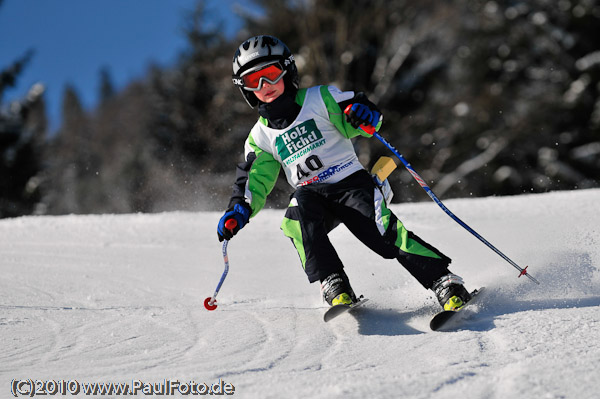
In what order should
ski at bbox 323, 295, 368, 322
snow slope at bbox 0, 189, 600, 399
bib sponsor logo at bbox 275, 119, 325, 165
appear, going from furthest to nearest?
bib sponsor logo at bbox 275, 119, 325, 165 < ski at bbox 323, 295, 368, 322 < snow slope at bbox 0, 189, 600, 399

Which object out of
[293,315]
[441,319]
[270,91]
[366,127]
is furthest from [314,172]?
[441,319]

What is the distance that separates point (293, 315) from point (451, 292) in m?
0.85

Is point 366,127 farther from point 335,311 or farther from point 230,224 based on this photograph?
point 335,311

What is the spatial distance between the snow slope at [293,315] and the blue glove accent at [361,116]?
101 cm

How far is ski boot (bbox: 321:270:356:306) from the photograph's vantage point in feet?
10.4

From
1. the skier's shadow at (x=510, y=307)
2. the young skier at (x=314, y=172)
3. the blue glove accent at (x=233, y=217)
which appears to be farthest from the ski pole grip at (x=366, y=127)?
the skier's shadow at (x=510, y=307)

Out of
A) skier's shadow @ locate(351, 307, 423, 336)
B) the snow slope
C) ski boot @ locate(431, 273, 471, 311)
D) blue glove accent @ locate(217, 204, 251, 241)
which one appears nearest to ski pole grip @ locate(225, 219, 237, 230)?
blue glove accent @ locate(217, 204, 251, 241)

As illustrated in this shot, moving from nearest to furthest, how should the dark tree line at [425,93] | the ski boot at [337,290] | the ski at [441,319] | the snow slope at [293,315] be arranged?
1. the snow slope at [293,315]
2. the ski at [441,319]
3. the ski boot at [337,290]
4. the dark tree line at [425,93]

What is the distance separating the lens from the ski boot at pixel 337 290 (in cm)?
317

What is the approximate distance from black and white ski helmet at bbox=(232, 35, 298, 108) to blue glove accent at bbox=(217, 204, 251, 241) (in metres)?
0.75

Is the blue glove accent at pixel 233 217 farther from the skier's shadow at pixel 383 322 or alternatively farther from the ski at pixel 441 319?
the ski at pixel 441 319

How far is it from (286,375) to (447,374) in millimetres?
565

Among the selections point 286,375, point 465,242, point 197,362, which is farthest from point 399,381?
point 465,242

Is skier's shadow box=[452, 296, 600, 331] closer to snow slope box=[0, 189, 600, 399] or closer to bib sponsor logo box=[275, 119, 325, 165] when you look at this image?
snow slope box=[0, 189, 600, 399]
